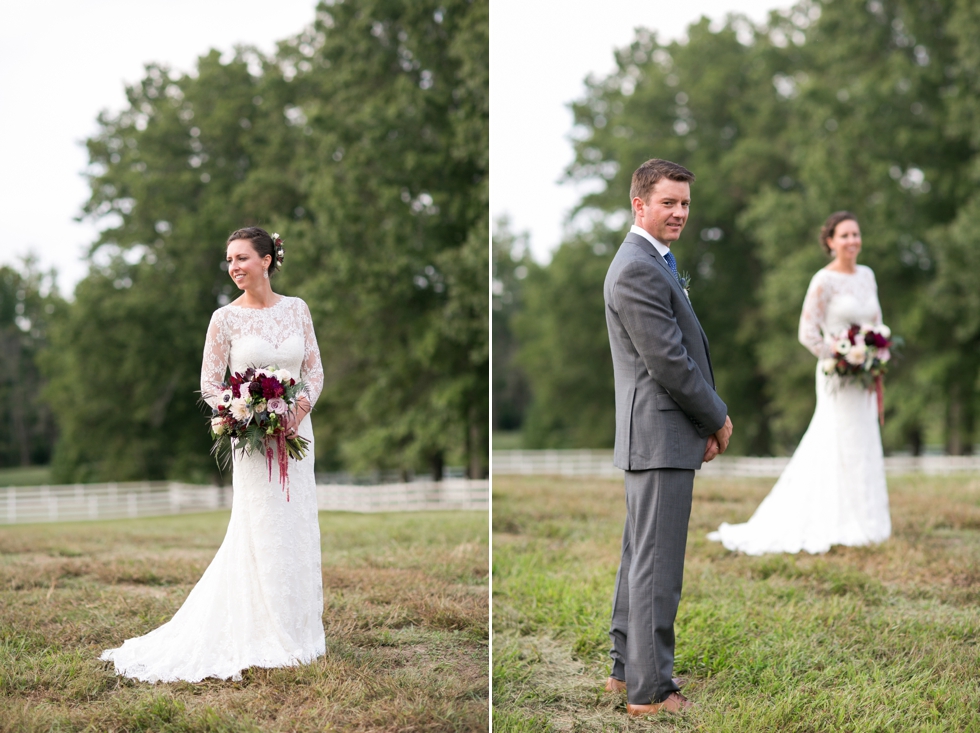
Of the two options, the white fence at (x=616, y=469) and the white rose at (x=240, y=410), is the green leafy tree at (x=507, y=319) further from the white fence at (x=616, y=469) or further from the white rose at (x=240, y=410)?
the white rose at (x=240, y=410)

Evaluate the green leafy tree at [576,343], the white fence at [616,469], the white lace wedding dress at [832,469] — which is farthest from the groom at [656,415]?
the green leafy tree at [576,343]

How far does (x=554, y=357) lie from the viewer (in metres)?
24.8

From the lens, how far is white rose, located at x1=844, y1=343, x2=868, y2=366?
258 inches

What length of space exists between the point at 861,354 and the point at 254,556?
458cm

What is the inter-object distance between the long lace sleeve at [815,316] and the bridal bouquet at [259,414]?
426 centimetres

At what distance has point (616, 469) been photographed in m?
19.5

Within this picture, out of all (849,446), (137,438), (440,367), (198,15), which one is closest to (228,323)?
(849,446)

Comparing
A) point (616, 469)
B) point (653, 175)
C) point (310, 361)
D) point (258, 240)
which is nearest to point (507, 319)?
point (616, 469)

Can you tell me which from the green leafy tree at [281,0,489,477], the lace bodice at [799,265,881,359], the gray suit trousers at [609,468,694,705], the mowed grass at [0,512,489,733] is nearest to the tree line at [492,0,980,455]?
the green leafy tree at [281,0,489,477]

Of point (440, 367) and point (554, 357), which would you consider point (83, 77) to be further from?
point (554, 357)

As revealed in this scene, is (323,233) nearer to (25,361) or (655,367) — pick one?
(25,361)

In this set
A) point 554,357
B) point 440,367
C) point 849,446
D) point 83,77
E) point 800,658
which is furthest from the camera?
point 554,357

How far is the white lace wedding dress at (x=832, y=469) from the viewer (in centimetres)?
668

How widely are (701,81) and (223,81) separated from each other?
11863 millimetres
